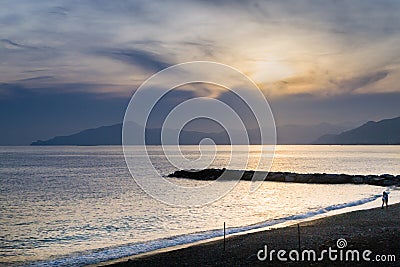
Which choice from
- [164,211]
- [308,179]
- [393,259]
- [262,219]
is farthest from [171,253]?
[308,179]

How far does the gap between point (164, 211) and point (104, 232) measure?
1016 centimetres

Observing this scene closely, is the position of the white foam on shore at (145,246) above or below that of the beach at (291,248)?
below

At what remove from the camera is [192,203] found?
144ft

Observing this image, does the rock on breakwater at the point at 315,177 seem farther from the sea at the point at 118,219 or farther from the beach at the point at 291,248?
the beach at the point at 291,248

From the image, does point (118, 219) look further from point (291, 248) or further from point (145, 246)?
point (291, 248)

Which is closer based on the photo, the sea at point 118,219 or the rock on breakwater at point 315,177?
the sea at point 118,219

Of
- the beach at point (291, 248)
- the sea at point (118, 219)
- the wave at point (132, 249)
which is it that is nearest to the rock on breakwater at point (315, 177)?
the sea at point (118, 219)

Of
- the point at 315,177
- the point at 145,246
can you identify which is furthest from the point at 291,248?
the point at 315,177

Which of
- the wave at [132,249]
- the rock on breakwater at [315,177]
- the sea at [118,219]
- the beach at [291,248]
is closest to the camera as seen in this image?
the beach at [291,248]

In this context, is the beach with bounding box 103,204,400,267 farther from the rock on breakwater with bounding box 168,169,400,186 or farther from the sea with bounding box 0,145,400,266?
the rock on breakwater with bounding box 168,169,400,186

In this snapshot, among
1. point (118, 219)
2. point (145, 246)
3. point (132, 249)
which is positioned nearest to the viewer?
point (132, 249)

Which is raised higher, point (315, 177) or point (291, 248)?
point (291, 248)

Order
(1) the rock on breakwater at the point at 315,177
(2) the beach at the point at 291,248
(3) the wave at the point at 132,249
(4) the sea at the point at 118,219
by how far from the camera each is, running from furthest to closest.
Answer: (1) the rock on breakwater at the point at 315,177, (4) the sea at the point at 118,219, (3) the wave at the point at 132,249, (2) the beach at the point at 291,248

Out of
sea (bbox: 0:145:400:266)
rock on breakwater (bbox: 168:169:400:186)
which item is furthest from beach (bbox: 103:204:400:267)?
rock on breakwater (bbox: 168:169:400:186)
